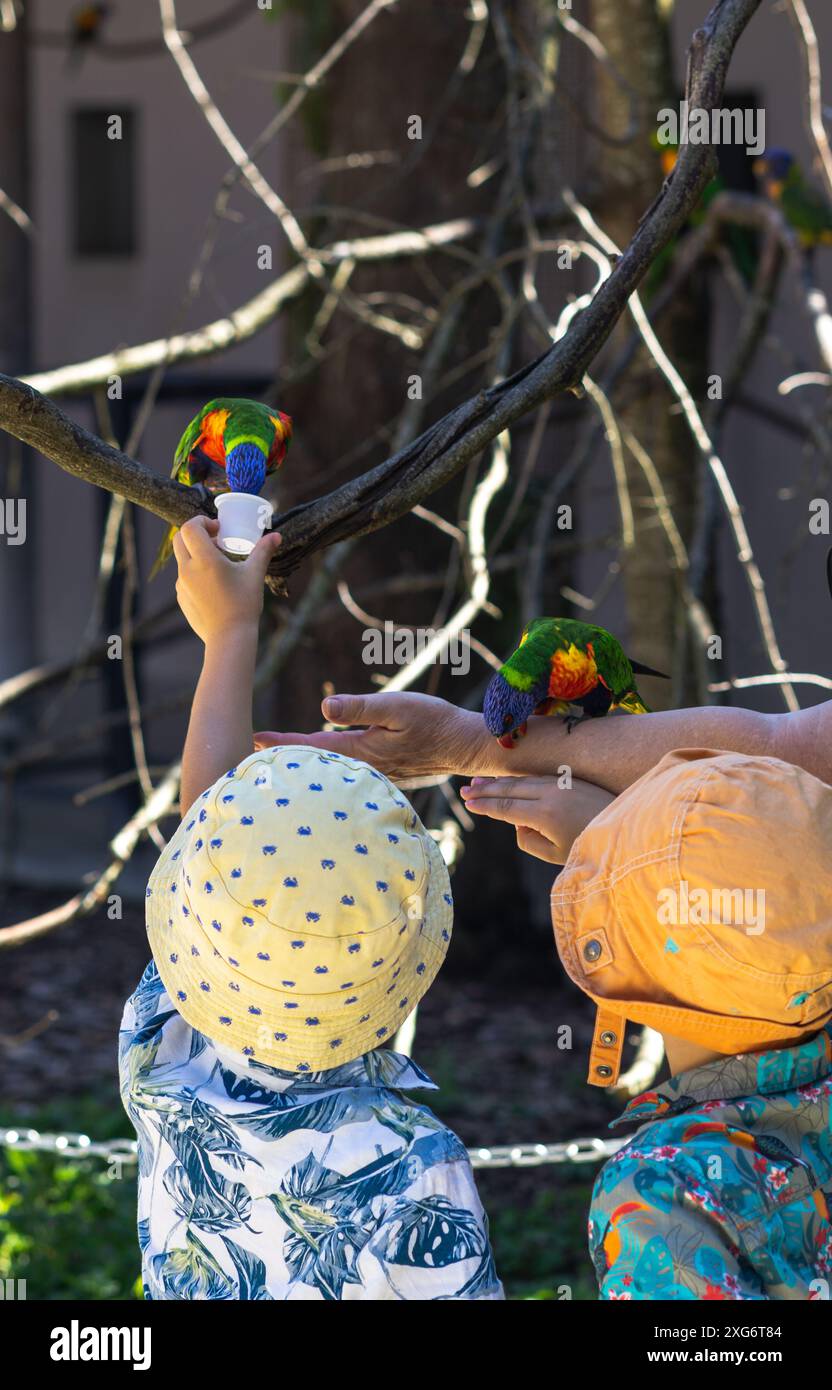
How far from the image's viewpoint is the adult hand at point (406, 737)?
4.05 feet

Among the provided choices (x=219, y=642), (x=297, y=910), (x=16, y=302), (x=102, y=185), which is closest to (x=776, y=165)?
(x=219, y=642)

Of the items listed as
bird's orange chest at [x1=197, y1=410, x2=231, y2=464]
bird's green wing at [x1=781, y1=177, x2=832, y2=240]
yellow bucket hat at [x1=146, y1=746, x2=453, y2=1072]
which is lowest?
yellow bucket hat at [x1=146, y1=746, x2=453, y2=1072]

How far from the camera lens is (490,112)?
4207 millimetres

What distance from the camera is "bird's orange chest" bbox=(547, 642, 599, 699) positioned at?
1.31m

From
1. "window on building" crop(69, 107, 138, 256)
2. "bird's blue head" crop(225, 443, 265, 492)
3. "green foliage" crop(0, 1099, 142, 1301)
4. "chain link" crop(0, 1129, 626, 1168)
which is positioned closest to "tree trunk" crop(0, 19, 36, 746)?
"window on building" crop(69, 107, 138, 256)

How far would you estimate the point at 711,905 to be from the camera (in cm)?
95

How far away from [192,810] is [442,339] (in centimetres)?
Result: 195

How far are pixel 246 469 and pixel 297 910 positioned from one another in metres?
0.61

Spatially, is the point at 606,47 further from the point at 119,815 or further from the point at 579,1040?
the point at 119,815

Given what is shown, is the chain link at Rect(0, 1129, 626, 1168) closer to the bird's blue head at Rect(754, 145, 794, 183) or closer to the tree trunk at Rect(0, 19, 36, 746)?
the bird's blue head at Rect(754, 145, 794, 183)

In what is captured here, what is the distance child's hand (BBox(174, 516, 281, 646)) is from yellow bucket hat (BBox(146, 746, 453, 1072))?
0.53 feet

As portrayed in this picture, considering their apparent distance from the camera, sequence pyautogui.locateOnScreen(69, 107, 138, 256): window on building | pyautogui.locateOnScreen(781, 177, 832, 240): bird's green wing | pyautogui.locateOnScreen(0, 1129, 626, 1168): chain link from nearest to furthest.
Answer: pyautogui.locateOnScreen(0, 1129, 626, 1168): chain link < pyautogui.locateOnScreen(781, 177, 832, 240): bird's green wing < pyautogui.locateOnScreen(69, 107, 138, 256): window on building

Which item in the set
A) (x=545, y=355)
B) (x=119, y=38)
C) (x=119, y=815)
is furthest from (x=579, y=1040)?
(x=119, y=38)

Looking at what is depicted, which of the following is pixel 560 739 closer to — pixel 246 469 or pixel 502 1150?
pixel 246 469
